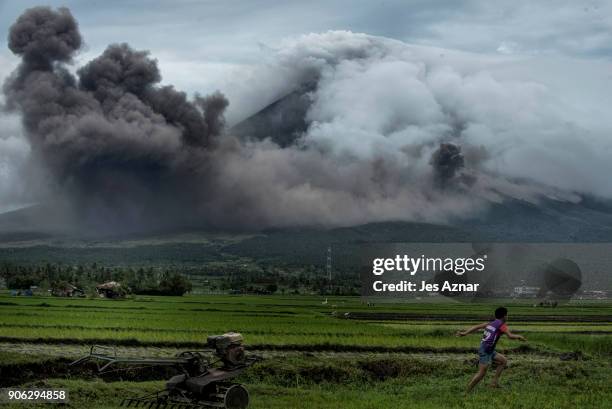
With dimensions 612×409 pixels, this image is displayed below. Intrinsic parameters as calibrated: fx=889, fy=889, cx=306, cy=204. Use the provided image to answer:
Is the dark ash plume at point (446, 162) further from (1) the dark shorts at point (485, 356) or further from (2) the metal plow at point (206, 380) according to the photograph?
(2) the metal plow at point (206, 380)

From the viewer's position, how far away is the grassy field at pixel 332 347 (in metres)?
11.3

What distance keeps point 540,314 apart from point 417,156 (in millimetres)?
15250

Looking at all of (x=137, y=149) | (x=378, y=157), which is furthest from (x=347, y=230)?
→ (x=137, y=149)

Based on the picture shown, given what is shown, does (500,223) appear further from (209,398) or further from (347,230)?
(209,398)

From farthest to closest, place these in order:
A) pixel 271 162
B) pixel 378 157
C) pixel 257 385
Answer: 1. pixel 378 157
2. pixel 271 162
3. pixel 257 385

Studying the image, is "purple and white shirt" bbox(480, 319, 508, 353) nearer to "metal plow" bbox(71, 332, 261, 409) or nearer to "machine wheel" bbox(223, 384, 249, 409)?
"metal plow" bbox(71, 332, 261, 409)

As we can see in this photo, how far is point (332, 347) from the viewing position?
15.7 meters

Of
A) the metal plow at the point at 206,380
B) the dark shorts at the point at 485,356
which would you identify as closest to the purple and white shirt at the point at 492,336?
the dark shorts at the point at 485,356

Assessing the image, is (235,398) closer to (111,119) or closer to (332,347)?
(332,347)

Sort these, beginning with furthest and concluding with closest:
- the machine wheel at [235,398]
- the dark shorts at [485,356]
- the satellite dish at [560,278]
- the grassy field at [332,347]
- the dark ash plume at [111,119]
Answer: the dark ash plume at [111,119]
the satellite dish at [560,278]
the grassy field at [332,347]
the dark shorts at [485,356]
the machine wheel at [235,398]

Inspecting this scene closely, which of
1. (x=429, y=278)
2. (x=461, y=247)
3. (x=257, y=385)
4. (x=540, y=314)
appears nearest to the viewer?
(x=257, y=385)

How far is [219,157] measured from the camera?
24.4 m

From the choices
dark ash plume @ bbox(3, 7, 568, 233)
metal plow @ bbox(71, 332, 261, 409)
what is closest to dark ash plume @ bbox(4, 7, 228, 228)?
dark ash plume @ bbox(3, 7, 568, 233)

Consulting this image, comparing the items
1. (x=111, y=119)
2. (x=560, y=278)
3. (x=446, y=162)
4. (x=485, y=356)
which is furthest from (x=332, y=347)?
(x=446, y=162)
